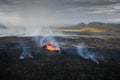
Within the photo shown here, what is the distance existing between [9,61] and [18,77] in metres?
11.0

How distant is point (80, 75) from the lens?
32031mm

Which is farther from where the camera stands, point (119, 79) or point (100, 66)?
point (100, 66)

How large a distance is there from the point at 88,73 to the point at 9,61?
16.9 m

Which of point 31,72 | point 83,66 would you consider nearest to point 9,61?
point 31,72

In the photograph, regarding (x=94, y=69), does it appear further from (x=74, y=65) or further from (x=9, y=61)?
(x=9, y=61)

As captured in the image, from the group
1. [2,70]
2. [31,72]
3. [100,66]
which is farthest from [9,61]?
[100,66]

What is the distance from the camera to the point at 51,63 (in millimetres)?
39219

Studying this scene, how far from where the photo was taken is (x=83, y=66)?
37000 mm

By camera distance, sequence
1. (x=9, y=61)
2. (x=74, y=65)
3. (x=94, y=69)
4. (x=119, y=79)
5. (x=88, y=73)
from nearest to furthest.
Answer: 1. (x=119, y=79)
2. (x=88, y=73)
3. (x=94, y=69)
4. (x=74, y=65)
5. (x=9, y=61)

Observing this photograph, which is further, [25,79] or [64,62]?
[64,62]

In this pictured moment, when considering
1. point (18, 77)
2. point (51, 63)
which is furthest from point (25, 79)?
point (51, 63)

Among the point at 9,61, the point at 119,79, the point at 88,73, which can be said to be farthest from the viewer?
the point at 9,61

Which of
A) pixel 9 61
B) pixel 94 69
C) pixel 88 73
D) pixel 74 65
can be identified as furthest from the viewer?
pixel 9 61

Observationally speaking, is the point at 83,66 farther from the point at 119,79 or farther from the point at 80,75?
the point at 119,79
